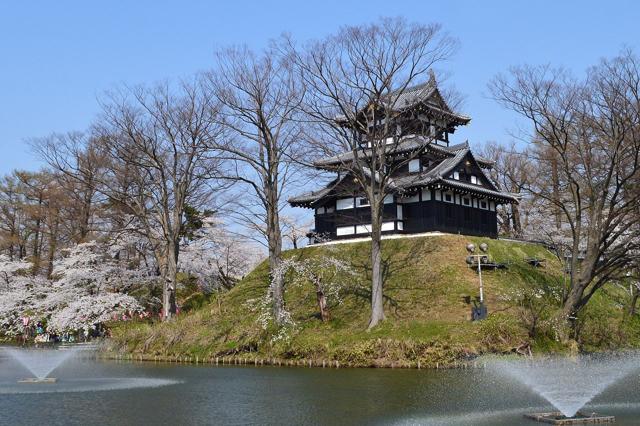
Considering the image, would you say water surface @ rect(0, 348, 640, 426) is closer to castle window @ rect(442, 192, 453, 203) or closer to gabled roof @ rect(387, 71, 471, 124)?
castle window @ rect(442, 192, 453, 203)

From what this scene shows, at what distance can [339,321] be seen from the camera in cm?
3475

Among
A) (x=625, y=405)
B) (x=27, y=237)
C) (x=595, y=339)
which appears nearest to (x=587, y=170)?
(x=595, y=339)

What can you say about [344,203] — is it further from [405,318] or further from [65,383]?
[65,383]

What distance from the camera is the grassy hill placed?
29.2 metres

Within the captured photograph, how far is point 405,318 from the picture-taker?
3381 cm

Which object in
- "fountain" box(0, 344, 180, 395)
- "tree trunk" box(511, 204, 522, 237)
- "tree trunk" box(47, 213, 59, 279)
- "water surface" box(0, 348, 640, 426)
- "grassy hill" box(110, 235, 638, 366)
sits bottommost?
"water surface" box(0, 348, 640, 426)

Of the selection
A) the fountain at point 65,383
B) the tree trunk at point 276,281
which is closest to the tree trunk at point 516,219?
the tree trunk at point 276,281

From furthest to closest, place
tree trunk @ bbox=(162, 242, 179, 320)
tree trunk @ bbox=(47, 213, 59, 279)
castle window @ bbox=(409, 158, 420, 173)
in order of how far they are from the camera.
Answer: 1. tree trunk @ bbox=(47, 213, 59, 279)
2. castle window @ bbox=(409, 158, 420, 173)
3. tree trunk @ bbox=(162, 242, 179, 320)

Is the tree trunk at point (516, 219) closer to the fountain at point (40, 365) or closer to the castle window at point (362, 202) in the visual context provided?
the castle window at point (362, 202)

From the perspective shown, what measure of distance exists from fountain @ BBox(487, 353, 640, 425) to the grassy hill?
1.87 meters

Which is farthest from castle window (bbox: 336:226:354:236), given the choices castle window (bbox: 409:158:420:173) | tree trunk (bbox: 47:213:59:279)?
tree trunk (bbox: 47:213:59:279)

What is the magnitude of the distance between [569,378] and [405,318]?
597 inches

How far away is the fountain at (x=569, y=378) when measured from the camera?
1552 centimetres

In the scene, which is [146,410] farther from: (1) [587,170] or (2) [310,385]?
(1) [587,170]
